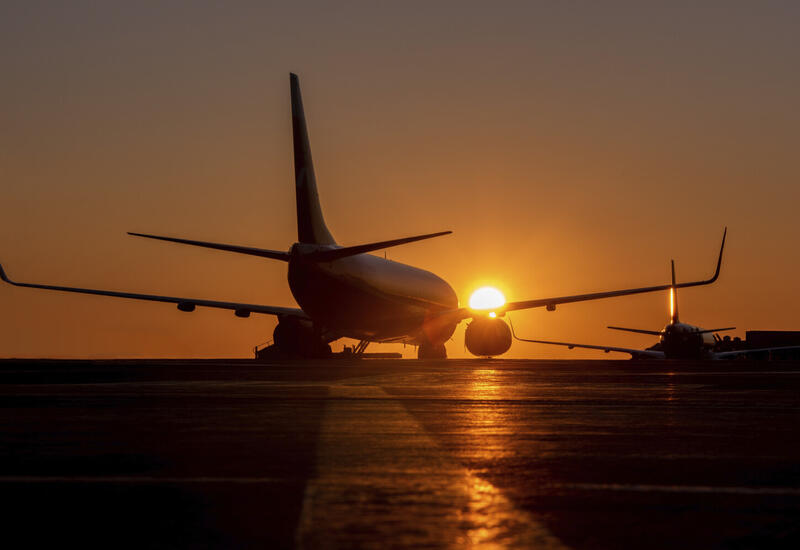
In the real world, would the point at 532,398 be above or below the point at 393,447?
above

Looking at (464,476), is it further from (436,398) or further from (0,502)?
(436,398)

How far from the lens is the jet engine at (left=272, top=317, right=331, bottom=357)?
5216 centimetres

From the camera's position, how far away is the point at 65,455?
8102mm

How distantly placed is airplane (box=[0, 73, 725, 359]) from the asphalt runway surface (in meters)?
26.7

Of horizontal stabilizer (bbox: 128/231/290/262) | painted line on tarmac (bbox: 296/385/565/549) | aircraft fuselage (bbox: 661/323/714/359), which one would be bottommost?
painted line on tarmac (bbox: 296/385/565/549)

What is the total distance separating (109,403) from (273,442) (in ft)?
19.1

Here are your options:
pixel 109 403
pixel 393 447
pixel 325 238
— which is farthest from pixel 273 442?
pixel 325 238

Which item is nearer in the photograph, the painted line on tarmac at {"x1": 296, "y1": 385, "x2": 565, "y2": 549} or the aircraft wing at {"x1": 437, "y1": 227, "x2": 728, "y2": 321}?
the painted line on tarmac at {"x1": 296, "y1": 385, "x2": 565, "y2": 549}

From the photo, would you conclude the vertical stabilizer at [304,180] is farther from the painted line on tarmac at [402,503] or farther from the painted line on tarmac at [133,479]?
the painted line on tarmac at [133,479]

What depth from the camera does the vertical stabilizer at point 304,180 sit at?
46.2 meters

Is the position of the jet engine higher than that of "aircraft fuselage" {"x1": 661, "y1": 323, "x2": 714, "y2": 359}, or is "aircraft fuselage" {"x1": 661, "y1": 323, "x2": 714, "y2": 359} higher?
"aircraft fuselage" {"x1": 661, "y1": 323, "x2": 714, "y2": 359}

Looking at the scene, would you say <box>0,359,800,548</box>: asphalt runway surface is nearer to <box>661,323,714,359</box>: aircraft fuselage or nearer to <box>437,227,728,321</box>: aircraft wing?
<box>437,227,728,321</box>: aircraft wing

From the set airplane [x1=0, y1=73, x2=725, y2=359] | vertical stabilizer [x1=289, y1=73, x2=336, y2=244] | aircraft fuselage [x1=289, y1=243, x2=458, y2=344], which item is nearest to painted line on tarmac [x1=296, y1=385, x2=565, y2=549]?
airplane [x1=0, y1=73, x2=725, y2=359]

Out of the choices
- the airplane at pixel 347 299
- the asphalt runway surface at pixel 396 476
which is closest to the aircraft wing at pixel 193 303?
the airplane at pixel 347 299
